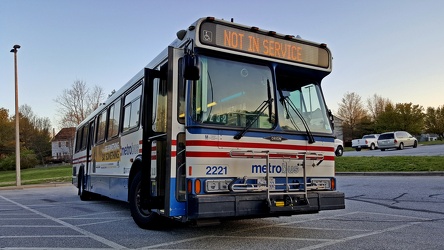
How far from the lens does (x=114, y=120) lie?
963 cm

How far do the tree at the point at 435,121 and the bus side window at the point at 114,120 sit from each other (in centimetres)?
6860

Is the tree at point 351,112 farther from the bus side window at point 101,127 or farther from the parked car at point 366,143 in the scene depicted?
the bus side window at point 101,127

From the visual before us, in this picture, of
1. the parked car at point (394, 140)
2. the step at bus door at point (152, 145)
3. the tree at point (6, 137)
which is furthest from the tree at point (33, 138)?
the step at bus door at point (152, 145)

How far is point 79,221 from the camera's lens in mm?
8398

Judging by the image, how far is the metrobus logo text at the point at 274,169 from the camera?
562 cm

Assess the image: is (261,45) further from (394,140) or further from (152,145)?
(394,140)

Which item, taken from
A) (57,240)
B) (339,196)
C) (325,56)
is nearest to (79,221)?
(57,240)

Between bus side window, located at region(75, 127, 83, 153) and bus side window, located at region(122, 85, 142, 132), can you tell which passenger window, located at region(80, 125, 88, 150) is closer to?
bus side window, located at region(75, 127, 83, 153)

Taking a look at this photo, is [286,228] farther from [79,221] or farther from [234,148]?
[79,221]

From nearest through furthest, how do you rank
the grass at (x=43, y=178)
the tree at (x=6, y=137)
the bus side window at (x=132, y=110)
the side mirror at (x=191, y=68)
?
1. the side mirror at (x=191, y=68)
2. the bus side window at (x=132, y=110)
3. the grass at (x=43, y=178)
4. the tree at (x=6, y=137)

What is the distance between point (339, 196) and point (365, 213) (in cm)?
263

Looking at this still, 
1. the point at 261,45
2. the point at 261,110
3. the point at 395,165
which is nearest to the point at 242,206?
the point at 261,110

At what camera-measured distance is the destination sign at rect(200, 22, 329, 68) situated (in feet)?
18.4

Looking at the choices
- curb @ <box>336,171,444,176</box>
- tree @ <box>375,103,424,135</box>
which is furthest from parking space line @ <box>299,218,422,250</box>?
tree @ <box>375,103,424,135</box>
